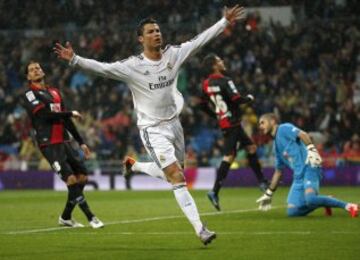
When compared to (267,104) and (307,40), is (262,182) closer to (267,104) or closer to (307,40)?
(267,104)

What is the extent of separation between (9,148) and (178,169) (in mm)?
21646

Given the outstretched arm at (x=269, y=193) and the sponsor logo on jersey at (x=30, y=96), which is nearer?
the sponsor logo on jersey at (x=30, y=96)

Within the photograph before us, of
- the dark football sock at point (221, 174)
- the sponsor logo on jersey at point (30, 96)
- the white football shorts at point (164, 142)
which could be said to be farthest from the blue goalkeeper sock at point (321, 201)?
the sponsor logo on jersey at point (30, 96)

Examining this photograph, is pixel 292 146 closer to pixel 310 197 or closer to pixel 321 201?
pixel 310 197

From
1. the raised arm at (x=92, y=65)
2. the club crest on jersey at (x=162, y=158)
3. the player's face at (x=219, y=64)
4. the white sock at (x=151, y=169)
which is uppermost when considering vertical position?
the raised arm at (x=92, y=65)

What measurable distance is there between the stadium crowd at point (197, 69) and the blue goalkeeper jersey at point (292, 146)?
13134 millimetres

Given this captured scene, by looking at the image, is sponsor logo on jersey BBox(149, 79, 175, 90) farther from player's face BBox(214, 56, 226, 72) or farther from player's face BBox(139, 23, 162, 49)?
player's face BBox(214, 56, 226, 72)

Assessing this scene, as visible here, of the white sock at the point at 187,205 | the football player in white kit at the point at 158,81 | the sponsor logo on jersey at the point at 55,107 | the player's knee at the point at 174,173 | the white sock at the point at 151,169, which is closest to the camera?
the white sock at the point at 187,205

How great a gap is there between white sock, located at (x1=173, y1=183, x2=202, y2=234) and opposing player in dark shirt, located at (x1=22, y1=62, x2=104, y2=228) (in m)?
3.26

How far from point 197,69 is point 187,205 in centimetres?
2196

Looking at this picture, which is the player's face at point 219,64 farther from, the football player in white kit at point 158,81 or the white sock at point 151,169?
the football player in white kit at point 158,81

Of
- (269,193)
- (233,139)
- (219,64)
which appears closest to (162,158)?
(269,193)

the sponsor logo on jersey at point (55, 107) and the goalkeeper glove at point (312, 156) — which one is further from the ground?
the sponsor logo on jersey at point (55, 107)

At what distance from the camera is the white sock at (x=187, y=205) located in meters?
10.3
